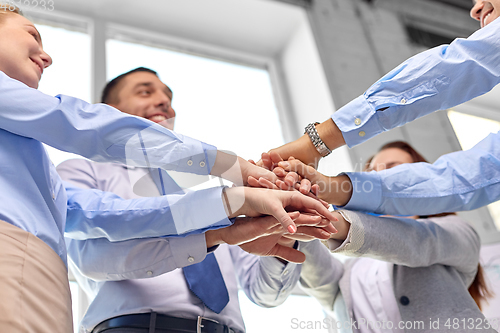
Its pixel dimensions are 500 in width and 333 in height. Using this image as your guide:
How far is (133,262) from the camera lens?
0.97m

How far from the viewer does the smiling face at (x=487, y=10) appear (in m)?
1.16

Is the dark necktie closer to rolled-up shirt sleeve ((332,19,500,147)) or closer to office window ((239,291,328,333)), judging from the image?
rolled-up shirt sleeve ((332,19,500,147))

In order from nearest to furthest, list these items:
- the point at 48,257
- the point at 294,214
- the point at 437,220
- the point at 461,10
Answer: the point at 48,257 < the point at 294,214 < the point at 437,220 < the point at 461,10

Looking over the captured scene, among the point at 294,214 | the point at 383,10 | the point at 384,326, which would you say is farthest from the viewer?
the point at 383,10

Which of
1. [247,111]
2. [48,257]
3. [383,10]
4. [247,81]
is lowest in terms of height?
[48,257]

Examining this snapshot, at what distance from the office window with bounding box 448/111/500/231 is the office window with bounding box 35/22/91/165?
6.61 feet

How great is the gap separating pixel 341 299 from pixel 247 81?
60.9 inches

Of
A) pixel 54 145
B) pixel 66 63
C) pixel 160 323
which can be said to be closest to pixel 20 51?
pixel 54 145

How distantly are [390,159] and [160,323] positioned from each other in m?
0.95

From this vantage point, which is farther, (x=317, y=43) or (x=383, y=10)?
(x=383, y=10)

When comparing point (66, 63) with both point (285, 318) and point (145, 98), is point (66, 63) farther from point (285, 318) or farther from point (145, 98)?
point (285, 318)

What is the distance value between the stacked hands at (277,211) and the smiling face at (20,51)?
1.51ft

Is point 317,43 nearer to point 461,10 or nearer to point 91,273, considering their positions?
point 461,10

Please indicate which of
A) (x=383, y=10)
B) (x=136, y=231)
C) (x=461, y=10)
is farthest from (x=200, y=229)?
(x=461, y=10)
